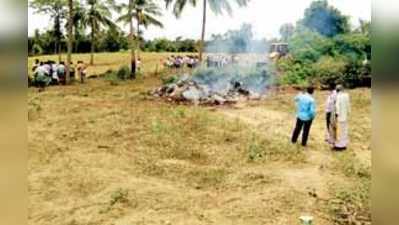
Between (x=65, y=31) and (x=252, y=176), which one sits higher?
(x=65, y=31)

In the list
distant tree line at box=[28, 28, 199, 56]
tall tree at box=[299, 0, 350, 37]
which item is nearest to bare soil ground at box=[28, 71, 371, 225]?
distant tree line at box=[28, 28, 199, 56]

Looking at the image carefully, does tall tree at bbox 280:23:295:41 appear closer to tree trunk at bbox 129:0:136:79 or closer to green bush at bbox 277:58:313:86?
green bush at bbox 277:58:313:86

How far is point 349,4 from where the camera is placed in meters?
2.17

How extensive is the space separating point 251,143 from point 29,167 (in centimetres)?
80

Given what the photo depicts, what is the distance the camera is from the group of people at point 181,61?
2252 mm

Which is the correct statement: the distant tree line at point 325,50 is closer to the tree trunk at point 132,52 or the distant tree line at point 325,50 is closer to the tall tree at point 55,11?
the tree trunk at point 132,52

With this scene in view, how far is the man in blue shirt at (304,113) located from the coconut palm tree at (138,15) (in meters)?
0.58

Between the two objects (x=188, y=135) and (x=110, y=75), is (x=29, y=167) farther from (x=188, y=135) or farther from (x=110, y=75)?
(x=188, y=135)

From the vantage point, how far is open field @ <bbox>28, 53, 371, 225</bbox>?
2227 millimetres

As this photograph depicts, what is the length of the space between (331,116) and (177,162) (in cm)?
59

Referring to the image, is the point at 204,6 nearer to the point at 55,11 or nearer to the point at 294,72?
the point at 294,72

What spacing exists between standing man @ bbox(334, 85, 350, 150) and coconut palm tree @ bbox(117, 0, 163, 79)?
0.70 metres

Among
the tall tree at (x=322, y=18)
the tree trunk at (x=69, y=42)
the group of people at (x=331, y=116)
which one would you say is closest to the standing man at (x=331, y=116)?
the group of people at (x=331, y=116)

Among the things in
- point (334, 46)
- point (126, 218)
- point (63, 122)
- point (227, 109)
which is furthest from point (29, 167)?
point (334, 46)
